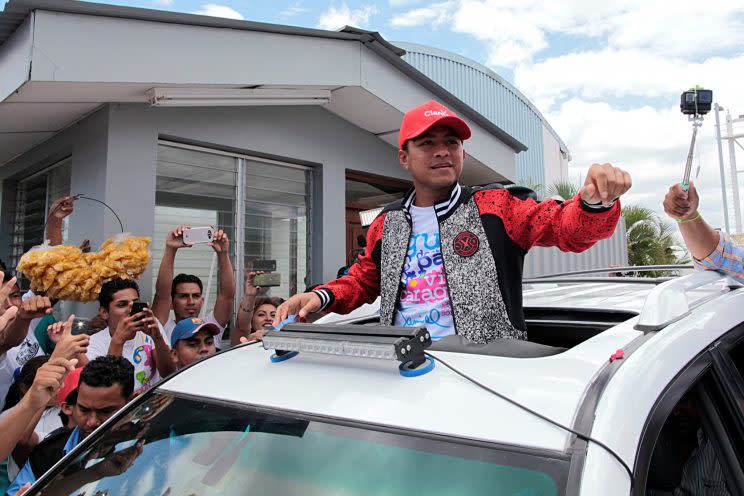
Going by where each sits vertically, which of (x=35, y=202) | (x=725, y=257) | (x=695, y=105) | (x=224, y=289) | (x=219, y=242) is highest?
(x=35, y=202)

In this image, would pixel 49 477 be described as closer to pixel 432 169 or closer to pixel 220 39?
pixel 432 169

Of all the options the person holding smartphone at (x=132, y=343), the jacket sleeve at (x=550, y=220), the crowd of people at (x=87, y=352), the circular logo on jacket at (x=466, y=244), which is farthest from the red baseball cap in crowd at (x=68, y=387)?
the jacket sleeve at (x=550, y=220)

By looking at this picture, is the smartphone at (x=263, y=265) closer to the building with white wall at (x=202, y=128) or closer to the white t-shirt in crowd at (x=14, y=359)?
the building with white wall at (x=202, y=128)

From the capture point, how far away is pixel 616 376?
1088mm

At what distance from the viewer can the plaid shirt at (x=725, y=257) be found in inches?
82.6

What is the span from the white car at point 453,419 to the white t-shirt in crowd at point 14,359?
2070mm

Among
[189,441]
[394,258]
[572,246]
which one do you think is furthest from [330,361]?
[572,246]

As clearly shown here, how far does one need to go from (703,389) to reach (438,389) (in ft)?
2.17

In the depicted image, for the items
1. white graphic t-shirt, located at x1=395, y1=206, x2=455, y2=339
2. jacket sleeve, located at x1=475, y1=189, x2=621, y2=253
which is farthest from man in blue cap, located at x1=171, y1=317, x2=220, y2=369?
jacket sleeve, located at x1=475, y1=189, x2=621, y2=253

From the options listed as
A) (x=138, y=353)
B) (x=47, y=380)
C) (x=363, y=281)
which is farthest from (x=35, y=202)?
(x=363, y=281)

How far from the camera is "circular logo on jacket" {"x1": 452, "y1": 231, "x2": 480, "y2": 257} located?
6.37ft

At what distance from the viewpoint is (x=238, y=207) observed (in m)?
5.46

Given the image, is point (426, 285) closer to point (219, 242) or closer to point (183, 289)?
point (219, 242)

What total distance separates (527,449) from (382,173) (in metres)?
5.84
